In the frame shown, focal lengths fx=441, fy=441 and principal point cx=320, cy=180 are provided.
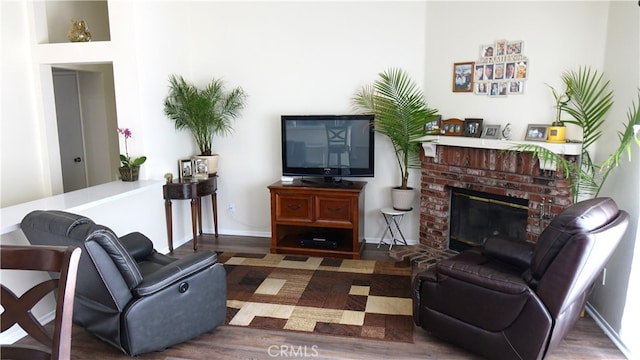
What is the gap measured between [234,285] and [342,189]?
1.41 metres

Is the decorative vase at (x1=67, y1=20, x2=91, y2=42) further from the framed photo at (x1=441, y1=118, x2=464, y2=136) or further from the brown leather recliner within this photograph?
the brown leather recliner

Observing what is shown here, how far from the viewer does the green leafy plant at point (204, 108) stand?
4.81 m

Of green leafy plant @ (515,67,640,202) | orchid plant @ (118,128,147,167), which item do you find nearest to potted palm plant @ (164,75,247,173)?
orchid plant @ (118,128,147,167)

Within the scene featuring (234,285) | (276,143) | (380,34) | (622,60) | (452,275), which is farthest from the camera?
(276,143)

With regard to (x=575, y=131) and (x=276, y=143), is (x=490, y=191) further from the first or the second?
(x=276, y=143)

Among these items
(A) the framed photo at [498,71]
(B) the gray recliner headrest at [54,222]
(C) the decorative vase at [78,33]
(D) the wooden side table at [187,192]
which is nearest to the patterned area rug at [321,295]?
(D) the wooden side table at [187,192]

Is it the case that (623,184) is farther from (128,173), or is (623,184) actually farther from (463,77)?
(128,173)

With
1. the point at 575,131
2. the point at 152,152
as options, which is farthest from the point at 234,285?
the point at 575,131

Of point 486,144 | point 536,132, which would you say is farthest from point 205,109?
point 536,132

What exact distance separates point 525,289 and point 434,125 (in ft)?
7.68

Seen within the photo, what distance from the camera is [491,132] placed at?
13.2 feet

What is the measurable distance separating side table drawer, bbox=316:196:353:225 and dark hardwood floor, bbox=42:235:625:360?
163cm

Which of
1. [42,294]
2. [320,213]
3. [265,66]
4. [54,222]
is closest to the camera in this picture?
[42,294]

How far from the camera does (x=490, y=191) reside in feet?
13.4
